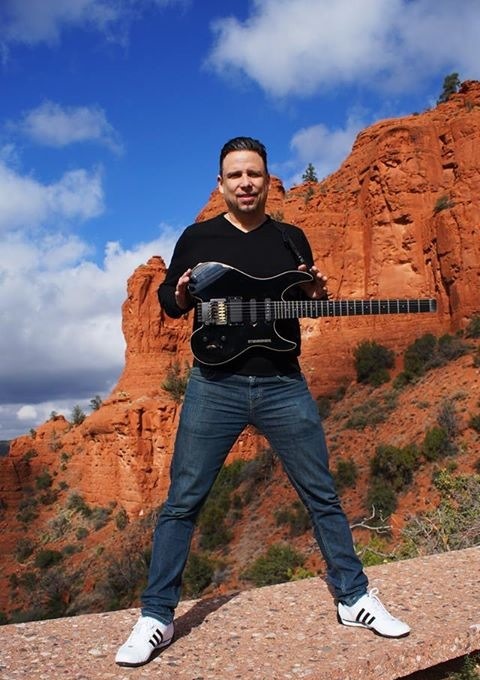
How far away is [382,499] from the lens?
16047 mm

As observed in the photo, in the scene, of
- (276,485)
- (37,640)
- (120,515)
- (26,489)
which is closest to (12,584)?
(120,515)

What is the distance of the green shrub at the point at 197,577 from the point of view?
1490 cm

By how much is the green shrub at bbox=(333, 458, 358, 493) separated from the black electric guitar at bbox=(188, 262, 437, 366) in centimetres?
1606

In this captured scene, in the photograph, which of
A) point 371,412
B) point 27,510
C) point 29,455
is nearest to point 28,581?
point 27,510

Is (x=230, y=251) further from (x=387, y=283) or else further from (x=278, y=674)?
(x=387, y=283)

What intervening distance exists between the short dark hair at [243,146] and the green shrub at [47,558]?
29.0m

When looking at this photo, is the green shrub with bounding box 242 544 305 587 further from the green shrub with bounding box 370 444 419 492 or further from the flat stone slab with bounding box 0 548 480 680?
the flat stone slab with bounding box 0 548 480 680

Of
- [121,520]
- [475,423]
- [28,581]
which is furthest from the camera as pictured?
[121,520]

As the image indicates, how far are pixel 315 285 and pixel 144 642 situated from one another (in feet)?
6.47

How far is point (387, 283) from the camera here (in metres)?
31.4

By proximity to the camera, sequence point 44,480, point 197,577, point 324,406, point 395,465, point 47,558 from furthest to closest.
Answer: point 44,480, point 47,558, point 324,406, point 395,465, point 197,577

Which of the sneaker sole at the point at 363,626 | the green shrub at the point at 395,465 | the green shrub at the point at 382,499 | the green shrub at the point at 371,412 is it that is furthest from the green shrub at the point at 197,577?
the sneaker sole at the point at 363,626

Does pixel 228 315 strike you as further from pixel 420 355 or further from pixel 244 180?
pixel 420 355

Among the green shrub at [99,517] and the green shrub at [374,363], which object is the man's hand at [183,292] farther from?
the green shrub at [99,517]
